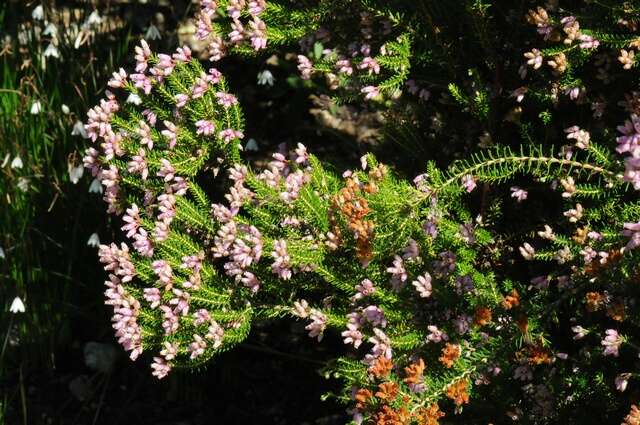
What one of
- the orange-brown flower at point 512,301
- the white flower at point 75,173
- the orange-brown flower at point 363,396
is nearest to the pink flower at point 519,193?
the orange-brown flower at point 512,301

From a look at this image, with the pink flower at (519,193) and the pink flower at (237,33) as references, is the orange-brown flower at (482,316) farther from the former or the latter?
the pink flower at (237,33)

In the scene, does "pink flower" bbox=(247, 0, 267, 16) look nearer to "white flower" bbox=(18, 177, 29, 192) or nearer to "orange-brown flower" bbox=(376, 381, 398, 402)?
"orange-brown flower" bbox=(376, 381, 398, 402)

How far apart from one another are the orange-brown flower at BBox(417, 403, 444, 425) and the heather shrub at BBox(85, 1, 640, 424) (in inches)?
0.6

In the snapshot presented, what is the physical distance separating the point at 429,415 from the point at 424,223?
0.58m

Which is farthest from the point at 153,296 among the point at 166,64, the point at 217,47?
the point at 217,47

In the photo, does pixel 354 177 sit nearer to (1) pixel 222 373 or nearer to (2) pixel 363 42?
(2) pixel 363 42

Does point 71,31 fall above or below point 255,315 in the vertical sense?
above

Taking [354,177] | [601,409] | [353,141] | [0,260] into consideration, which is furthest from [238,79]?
[601,409]

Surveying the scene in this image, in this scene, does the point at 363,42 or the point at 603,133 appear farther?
the point at 363,42

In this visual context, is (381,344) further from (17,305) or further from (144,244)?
(17,305)

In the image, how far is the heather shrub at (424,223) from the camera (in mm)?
2416

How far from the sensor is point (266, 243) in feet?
8.25

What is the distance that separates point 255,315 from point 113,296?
406 mm

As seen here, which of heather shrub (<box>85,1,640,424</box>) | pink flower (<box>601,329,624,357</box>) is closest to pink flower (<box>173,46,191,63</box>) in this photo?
heather shrub (<box>85,1,640,424</box>)
